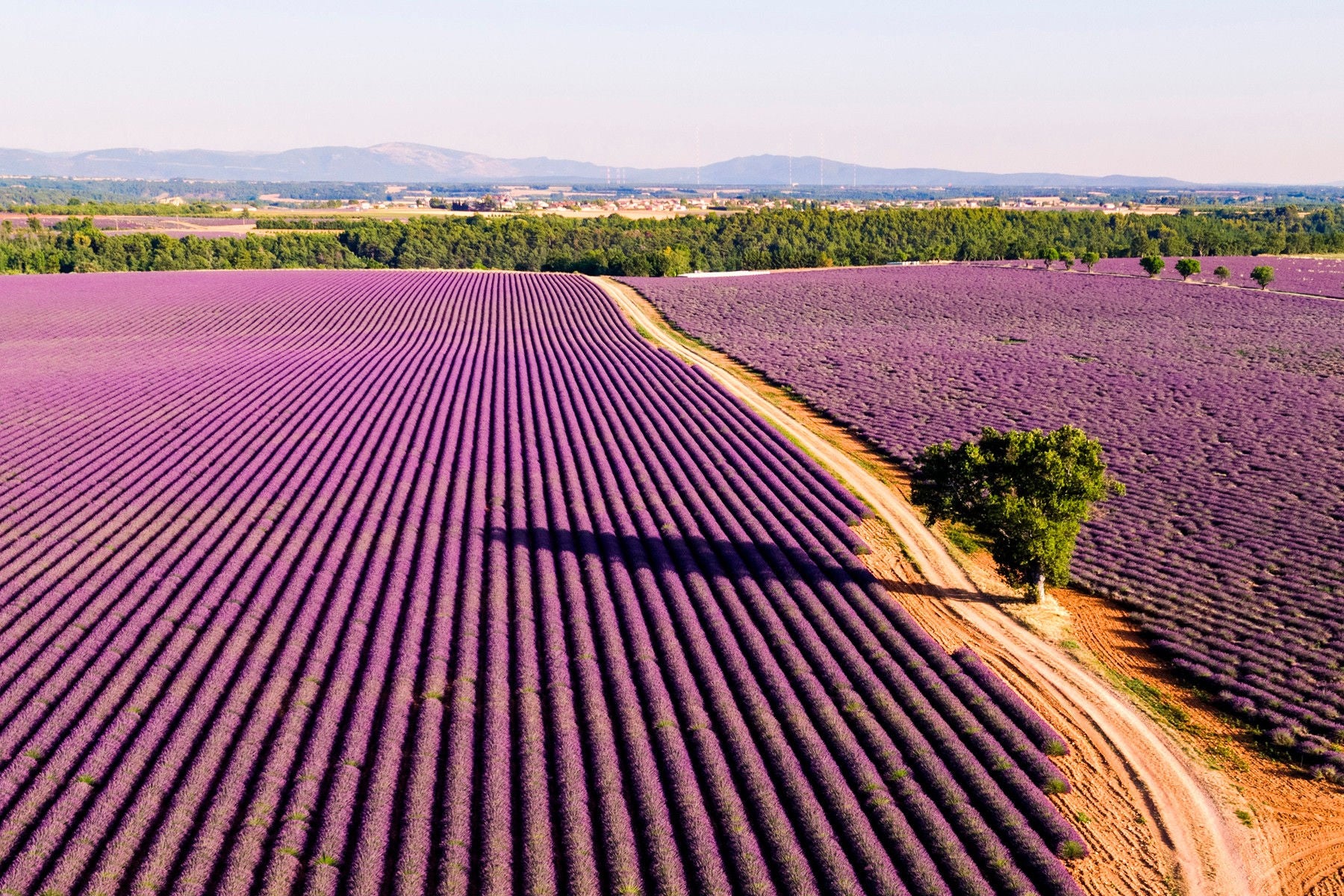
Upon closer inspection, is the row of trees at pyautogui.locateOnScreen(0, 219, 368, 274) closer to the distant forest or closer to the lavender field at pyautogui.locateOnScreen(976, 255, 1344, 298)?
the distant forest

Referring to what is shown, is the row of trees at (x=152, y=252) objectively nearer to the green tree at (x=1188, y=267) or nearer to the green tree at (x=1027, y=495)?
the green tree at (x=1188, y=267)

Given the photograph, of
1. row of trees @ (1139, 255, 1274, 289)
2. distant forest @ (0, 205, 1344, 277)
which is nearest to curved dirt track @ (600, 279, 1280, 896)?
row of trees @ (1139, 255, 1274, 289)

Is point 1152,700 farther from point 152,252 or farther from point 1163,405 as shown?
point 152,252

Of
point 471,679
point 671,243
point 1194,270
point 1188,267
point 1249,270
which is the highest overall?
point 671,243

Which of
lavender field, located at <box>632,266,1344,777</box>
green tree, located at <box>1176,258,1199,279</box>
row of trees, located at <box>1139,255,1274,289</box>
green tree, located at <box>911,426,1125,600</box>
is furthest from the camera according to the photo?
green tree, located at <box>1176,258,1199,279</box>

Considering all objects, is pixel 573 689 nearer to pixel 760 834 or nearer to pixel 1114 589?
pixel 760 834

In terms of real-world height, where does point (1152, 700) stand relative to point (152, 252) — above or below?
below

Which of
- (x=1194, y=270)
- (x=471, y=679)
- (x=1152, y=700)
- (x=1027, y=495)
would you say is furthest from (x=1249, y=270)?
(x=471, y=679)
